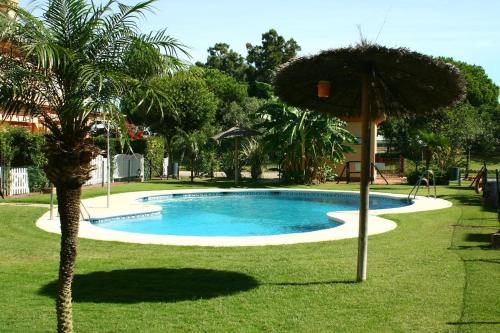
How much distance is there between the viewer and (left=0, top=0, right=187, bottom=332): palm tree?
443cm

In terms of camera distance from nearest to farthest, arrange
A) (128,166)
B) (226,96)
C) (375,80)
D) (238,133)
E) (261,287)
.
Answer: (261,287) < (375,80) < (238,133) < (128,166) < (226,96)

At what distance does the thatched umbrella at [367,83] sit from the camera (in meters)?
6.47

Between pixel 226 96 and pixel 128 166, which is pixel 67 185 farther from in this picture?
pixel 226 96

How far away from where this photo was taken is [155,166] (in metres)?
28.1

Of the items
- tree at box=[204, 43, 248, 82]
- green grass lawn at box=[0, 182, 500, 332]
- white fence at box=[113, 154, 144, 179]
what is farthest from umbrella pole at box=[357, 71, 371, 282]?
tree at box=[204, 43, 248, 82]

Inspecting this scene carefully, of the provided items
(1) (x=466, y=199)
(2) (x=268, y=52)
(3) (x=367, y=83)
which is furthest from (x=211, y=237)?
(2) (x=268, y=52)

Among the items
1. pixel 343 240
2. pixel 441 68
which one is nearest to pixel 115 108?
pixel 441 68

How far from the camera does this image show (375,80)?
7.43m

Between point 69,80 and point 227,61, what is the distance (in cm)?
5781

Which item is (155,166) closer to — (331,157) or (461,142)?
(331,157)

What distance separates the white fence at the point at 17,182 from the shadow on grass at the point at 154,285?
11.7 meters

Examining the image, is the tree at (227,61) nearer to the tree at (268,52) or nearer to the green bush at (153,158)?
the tree at (268,52)

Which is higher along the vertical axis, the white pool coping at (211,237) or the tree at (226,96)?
the tree at (226,96)

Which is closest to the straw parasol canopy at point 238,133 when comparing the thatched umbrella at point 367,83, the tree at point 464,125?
the tree at point 464,125
